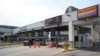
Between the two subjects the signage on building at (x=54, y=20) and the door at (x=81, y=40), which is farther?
the signage on building at (x=54, y=20)

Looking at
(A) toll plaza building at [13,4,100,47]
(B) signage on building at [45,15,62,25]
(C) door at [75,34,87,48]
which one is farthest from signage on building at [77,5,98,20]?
(B) signage on building at [45,15,62,25]

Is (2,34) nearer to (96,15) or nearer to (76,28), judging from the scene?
(76,28)

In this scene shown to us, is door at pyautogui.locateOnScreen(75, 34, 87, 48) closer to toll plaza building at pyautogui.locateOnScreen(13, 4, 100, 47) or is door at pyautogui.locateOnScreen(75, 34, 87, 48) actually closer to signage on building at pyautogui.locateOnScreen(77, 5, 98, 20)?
toll plaza building at pyautogui.locateOnScreen(13, 4, 100, 47)

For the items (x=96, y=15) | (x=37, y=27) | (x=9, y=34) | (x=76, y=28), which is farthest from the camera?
(x=9, y=34)

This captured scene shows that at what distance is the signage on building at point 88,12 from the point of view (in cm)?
2514

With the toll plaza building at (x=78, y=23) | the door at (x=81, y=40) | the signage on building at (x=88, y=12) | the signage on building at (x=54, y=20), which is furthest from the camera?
the signage on building at (x=54, y=20)

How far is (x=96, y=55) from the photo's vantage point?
2134 cm

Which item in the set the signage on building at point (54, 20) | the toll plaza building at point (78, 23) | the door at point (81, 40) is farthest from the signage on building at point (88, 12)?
the signage on building at point (54, 20)

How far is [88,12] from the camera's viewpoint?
26.3m

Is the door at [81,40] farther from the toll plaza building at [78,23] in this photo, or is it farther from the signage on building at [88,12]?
the signage on building at [88,12]

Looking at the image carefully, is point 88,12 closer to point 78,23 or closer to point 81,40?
point 78,23

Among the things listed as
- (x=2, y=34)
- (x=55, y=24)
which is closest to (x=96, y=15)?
(x=55, y=24)

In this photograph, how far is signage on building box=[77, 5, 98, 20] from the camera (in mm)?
25141

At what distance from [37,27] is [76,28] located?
12.9 meters
